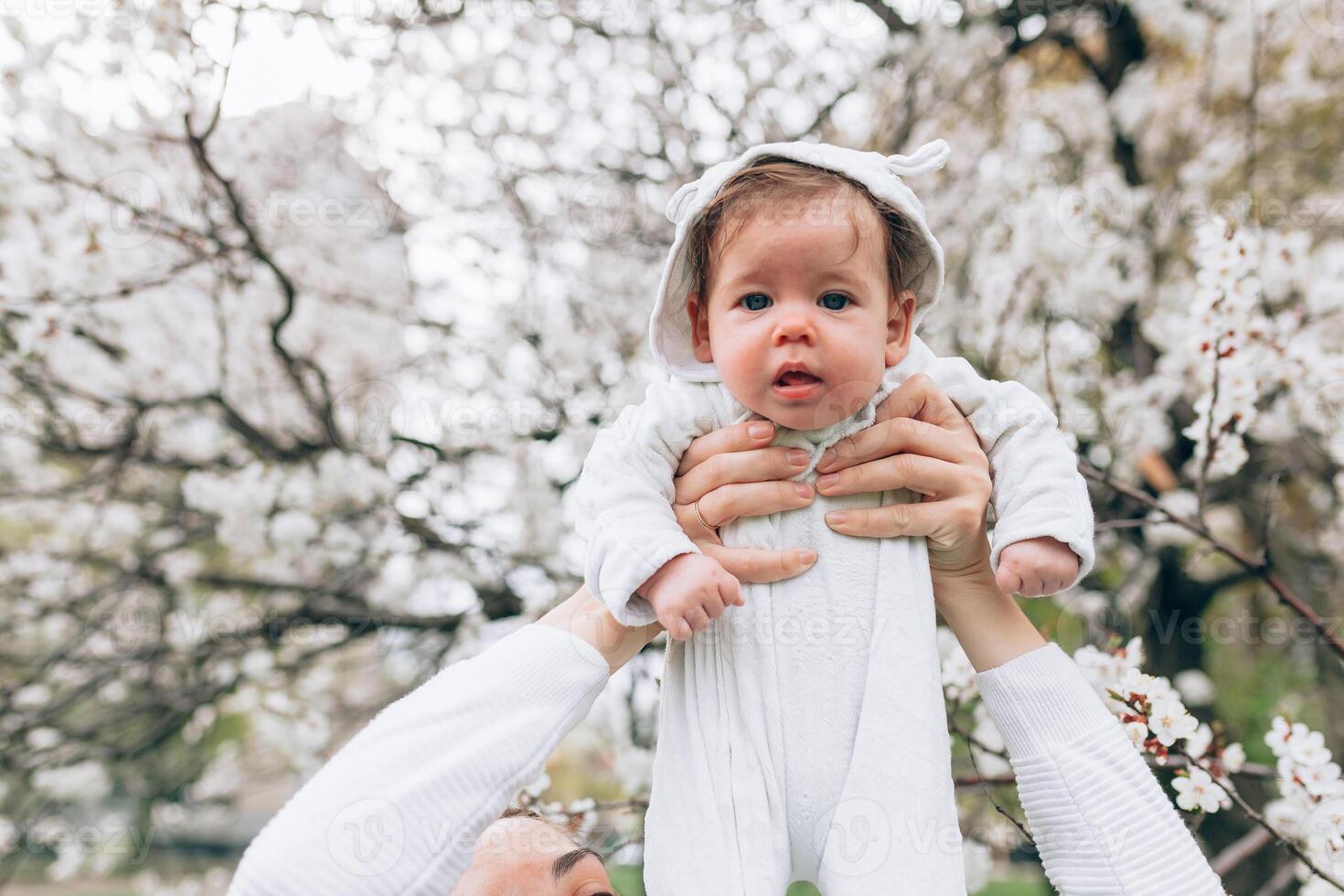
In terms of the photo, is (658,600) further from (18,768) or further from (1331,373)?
(18,768)

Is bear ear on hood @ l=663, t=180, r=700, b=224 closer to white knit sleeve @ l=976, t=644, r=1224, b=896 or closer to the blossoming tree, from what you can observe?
white knit sleeve @ l=976, t=644, r=1224, b=896

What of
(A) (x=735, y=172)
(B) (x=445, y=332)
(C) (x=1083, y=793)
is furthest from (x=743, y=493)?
(B) (x=445, y=332)

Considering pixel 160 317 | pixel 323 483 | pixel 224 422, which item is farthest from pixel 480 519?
pixel 160 317

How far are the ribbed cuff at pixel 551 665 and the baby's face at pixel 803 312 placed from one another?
40 centimetres

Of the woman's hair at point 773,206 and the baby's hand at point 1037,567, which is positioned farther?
the woman's hair at point 773,206

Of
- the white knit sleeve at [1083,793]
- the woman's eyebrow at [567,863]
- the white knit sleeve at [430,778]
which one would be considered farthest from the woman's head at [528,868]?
the white knit sleeve at [1083,793]

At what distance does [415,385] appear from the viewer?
14.1 feet

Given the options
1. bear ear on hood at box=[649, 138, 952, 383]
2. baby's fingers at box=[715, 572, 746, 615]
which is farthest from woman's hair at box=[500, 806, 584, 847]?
bear ear on hood at box=[649, 138, 952, 383]

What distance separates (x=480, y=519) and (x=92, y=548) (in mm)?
1863

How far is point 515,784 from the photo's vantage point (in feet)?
4.15

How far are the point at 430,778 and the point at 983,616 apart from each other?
767 millimetres

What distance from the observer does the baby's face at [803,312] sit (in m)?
1.31

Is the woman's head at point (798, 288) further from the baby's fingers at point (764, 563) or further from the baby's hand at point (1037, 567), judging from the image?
the baby's hand at point (1037, 567)

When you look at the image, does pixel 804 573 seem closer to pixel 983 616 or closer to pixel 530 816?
pixel 983 616
